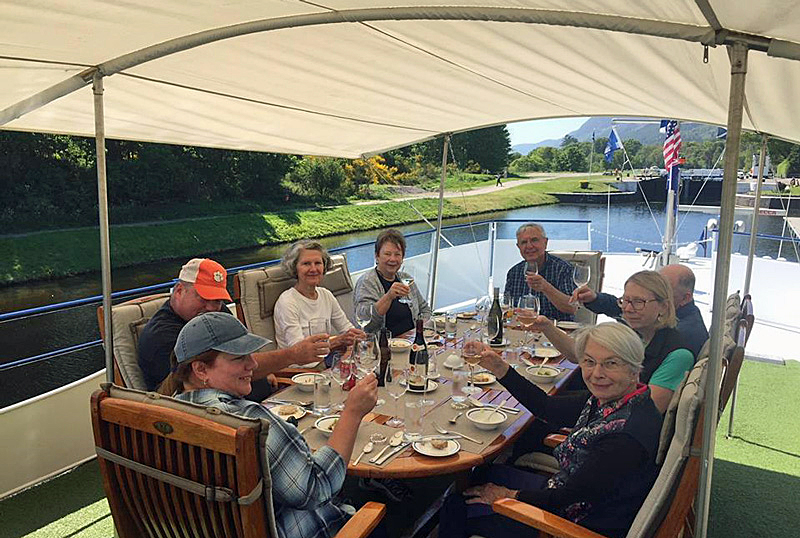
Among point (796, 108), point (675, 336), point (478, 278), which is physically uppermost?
point (796, 108)

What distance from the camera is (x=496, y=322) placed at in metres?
3.48

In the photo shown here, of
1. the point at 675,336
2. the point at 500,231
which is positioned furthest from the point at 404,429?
the point at 500,231

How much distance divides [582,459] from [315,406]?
1035 mm

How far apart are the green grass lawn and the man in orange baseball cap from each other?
2.94 feet

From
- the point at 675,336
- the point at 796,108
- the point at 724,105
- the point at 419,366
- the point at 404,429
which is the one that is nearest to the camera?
the point at 404,429

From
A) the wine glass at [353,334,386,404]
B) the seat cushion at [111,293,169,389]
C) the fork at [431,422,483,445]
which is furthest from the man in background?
the seat cushion at [111,293,169,389]

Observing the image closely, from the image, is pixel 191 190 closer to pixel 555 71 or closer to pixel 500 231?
pixel 500 231

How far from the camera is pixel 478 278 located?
7629mm

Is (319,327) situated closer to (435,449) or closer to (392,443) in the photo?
(392,443)

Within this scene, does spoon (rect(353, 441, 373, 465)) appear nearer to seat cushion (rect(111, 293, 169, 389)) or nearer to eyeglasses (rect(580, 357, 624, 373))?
eyeglasses (rect(580, 357, 624, 373))

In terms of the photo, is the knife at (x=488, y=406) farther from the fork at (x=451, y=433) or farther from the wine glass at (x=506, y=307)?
the wine glass at (x=506, y=307)

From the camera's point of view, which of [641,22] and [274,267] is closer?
[641,22]

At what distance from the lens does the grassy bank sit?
18375mm

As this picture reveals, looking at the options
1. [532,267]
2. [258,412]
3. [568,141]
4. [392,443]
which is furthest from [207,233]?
[258,412]
